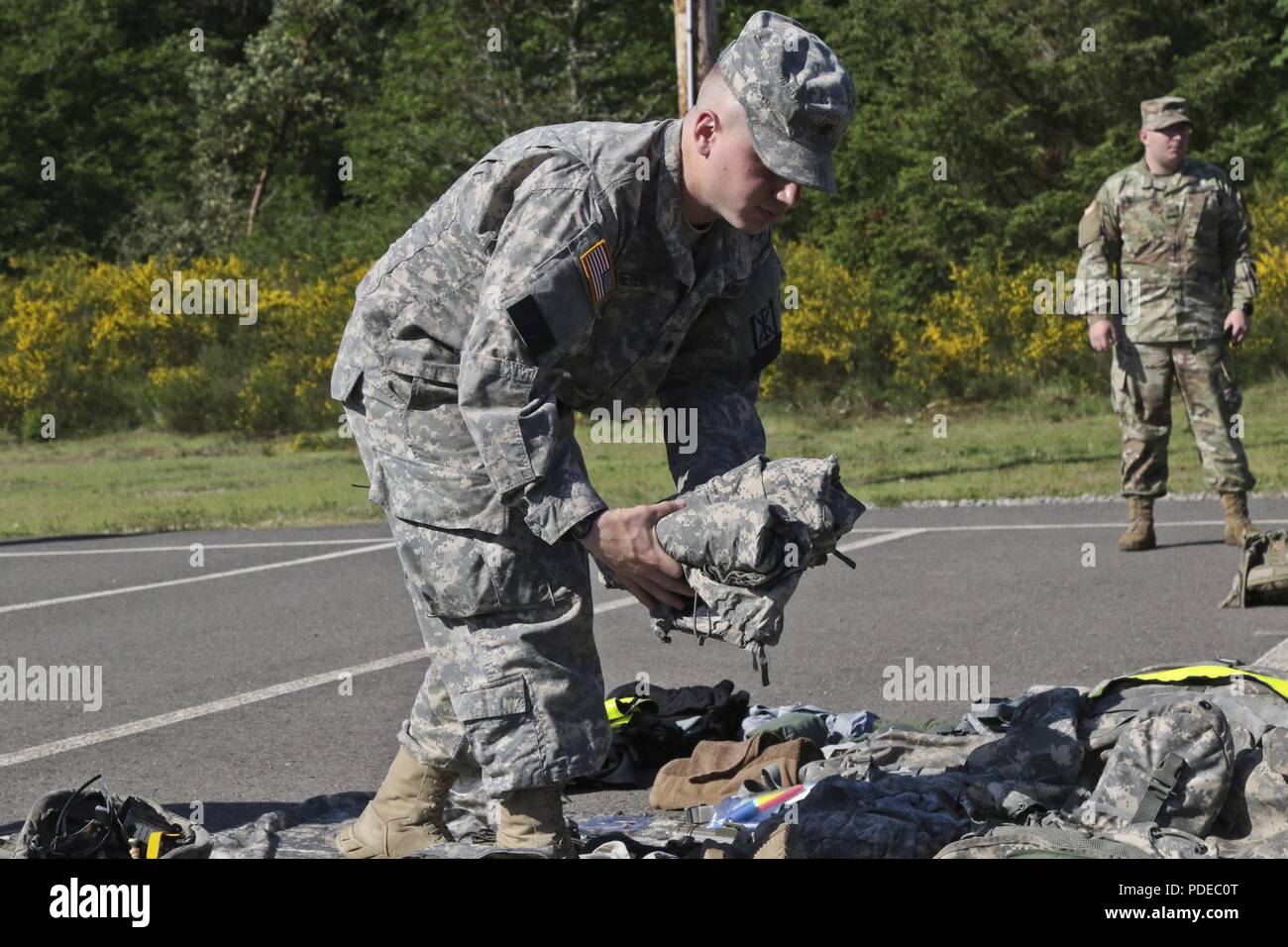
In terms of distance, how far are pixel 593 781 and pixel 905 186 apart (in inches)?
1097


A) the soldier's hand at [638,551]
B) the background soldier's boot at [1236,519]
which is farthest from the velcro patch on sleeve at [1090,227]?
the soldier's hand at [638,551]

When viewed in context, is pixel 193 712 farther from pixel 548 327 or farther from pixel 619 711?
pixel 548 327

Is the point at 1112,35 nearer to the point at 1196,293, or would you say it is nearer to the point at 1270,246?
the point at 1270,246

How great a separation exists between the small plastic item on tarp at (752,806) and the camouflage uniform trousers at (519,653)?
90cm

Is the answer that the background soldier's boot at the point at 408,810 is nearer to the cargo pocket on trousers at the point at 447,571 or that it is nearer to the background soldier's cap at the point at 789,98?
the cargo pocket on trousers at the point at 447,571

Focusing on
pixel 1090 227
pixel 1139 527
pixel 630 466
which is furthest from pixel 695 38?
pixel 1139 527

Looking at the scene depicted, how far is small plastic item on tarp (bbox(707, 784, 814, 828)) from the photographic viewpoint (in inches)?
185

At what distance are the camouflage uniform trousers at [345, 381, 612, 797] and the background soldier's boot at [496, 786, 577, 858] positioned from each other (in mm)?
73

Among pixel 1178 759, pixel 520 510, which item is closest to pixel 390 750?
pixel 520 510

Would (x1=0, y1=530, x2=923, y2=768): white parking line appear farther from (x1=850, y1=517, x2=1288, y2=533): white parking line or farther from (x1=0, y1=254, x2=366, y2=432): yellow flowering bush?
(x1=0, y1=254, x2=366, y2=432): yellow flowering bush

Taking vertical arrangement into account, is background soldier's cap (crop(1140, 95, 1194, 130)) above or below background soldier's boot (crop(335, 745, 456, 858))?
above

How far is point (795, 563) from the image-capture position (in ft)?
11.6

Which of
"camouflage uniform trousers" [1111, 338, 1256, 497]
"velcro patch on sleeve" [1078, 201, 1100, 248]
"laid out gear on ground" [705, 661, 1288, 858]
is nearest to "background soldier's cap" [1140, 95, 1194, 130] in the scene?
"velcro patch on sleeve" [1078, 201, 1100, 248]

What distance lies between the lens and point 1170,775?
4.30 m
